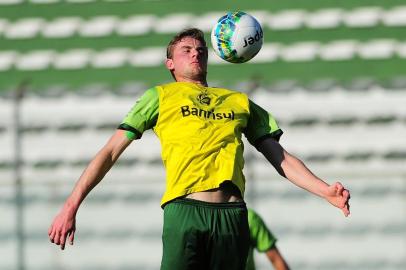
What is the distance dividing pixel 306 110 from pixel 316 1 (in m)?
1.76

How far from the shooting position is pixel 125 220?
9188 mm

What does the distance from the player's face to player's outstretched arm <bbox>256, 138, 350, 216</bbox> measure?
42cm

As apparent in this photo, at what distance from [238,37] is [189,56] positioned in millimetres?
519

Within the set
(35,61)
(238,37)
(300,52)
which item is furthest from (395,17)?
(238,37)

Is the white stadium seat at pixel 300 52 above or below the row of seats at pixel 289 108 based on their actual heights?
above

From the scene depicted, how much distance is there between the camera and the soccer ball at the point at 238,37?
4.90 m

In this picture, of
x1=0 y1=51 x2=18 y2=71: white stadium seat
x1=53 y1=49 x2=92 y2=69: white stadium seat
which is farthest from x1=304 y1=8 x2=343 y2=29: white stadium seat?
x1=0 y1=51 x2=18 y2=71: white stadium seat

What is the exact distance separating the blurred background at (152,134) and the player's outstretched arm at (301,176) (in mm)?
4105

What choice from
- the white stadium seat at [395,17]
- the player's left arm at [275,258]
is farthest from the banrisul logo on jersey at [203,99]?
the white stadium seat at [395,17]

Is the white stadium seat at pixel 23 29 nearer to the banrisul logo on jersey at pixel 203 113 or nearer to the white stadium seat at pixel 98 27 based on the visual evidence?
the white stadium seat at pixel 98 27

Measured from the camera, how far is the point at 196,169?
4227 mm

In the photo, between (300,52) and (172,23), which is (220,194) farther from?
(172,23)

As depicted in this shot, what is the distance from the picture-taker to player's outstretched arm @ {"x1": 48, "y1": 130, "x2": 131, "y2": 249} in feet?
13.5

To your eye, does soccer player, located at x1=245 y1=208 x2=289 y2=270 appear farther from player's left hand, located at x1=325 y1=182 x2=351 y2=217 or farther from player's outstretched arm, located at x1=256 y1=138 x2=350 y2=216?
player's left hand, located at x1=325 y1=182 x2=351 y2=217
